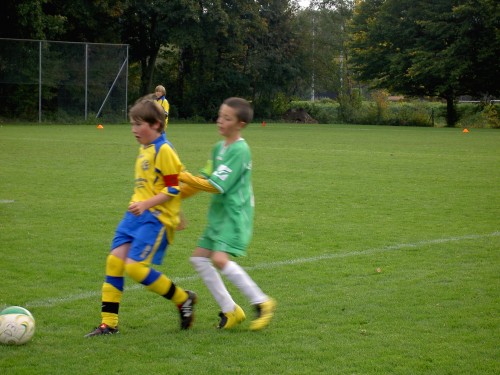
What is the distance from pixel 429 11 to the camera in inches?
1715

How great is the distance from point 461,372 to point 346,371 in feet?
2.20

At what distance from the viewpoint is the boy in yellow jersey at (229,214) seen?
5.03 meters

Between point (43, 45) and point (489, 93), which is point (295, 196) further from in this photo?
point (489, 93)

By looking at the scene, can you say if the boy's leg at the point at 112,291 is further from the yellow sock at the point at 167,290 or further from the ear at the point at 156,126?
the ear at the point at 156,126

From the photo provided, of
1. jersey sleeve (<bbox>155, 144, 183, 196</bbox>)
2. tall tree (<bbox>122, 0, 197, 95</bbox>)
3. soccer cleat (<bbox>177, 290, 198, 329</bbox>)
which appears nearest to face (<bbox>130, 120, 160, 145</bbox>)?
jersey sleeve (<bbox>155, 144, 183, 196</bbox>)

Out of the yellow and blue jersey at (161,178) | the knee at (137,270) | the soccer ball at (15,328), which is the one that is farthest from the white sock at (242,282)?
the soccer ball at (15,328)

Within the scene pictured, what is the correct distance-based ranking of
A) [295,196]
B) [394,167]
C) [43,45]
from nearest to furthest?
[295,196], [394,167], [43,45]

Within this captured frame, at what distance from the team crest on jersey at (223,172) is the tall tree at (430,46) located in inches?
1495

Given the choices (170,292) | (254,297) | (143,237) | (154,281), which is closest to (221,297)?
(254,297)

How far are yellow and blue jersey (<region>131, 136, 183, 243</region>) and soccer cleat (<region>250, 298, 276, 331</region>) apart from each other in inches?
30.8

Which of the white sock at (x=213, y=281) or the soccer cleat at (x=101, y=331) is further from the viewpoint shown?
the white sock at (x=213, y=281)

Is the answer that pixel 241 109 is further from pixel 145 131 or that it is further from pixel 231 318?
pixel 231 318

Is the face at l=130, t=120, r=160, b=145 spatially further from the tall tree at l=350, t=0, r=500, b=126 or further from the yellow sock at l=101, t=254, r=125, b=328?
the tall tree at l=350, t=0, r=500, b=126

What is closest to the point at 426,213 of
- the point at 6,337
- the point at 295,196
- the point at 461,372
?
the point at 295,196
